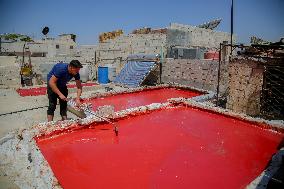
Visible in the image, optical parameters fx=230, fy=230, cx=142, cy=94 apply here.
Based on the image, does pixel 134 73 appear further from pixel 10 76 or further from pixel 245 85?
pixel 10 76

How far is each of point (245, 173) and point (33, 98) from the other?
7003 millimetres

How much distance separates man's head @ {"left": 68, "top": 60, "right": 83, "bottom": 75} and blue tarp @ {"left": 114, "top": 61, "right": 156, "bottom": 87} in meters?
4.67

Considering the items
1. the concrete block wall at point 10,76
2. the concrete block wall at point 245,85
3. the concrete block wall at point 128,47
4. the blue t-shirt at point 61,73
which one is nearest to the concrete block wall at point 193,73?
the concrete block wall at point 245,85

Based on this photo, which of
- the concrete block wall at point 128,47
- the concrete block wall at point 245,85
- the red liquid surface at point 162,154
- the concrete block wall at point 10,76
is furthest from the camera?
the concrete block wall at point 128,47

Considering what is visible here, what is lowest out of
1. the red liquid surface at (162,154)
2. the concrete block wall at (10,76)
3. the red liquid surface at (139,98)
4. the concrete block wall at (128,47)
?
the red liquid surface at (162,154)

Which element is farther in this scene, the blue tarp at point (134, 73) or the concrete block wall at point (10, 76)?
the concrete block wall at point (10, 76)

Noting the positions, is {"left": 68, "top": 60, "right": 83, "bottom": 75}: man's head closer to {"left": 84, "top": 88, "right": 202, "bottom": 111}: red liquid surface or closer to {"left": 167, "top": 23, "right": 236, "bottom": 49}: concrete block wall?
{"left": 84, "top": 88, "right": 202, "bottom": 111}: red liquid surface

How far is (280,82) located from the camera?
6.34 metres

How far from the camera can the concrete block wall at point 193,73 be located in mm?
8305

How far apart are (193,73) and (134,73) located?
99.2 inches

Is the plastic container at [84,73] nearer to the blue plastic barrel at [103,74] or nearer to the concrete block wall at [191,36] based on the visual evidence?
the blue plastic barrel at [103,74]

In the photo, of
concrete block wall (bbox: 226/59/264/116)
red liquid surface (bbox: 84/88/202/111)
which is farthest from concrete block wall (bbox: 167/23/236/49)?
concrete block wall (bbox: 226/59/264/116)

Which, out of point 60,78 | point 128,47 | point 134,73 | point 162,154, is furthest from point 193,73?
point 128,47

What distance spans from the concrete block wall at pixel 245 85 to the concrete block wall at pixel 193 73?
104 centimetres
